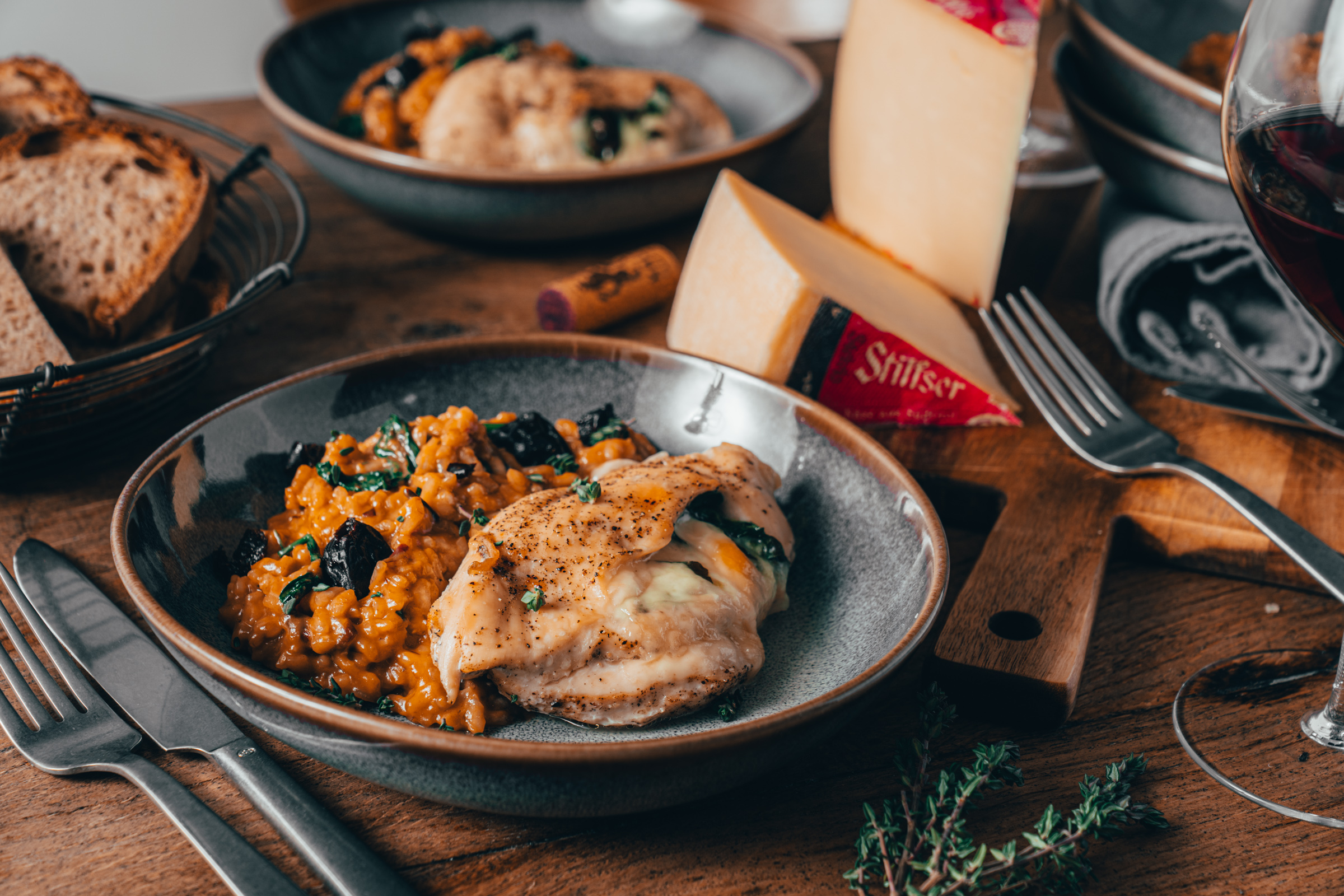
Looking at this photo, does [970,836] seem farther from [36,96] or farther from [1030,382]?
[36,96]

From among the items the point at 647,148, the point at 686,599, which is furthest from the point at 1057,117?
the point at 686,599

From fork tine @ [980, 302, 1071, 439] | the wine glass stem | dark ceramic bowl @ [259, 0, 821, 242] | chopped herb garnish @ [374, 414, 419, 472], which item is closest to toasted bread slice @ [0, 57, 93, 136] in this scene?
dark ceramic bowl @ [259, 0, 821, 242]

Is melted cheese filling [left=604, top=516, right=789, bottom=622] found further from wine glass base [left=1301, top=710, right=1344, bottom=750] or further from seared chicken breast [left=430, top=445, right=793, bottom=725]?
wine glass base [left=1301, top=710, right=1344, bottom=750]

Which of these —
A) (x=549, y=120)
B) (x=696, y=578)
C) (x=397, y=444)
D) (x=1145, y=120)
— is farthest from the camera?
(x=549, y=120)

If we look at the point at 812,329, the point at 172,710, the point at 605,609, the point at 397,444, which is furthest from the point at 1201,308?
the point at 172,710

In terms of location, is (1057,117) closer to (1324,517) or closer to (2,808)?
(1324,517)
